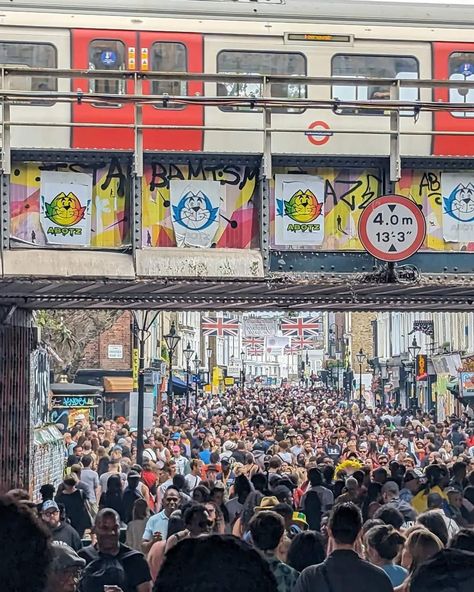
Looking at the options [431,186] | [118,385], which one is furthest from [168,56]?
[118,385]

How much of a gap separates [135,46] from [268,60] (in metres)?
1.69

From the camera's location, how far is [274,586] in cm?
384

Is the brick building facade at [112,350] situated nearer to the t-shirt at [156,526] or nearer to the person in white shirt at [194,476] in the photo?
the person in white shirt at [194,476]

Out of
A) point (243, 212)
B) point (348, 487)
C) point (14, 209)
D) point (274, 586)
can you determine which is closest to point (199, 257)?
point (243, 212)

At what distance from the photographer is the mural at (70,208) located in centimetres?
1293

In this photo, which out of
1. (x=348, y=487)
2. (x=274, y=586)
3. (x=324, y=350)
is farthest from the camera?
(x=324, y=350)

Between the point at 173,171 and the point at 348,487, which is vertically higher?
the point at 173,171

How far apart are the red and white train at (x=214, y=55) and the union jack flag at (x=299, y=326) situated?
259 ft

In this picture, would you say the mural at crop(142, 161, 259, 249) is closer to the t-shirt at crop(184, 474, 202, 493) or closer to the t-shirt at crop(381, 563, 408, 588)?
the t-shirt at crop(184, 474, 202, 493)

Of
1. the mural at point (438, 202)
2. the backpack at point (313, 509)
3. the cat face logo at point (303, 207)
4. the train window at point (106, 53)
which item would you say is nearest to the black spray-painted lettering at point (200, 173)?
the cat face logo at point (303, 207)

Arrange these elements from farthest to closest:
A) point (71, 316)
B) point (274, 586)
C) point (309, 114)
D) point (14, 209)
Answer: point (71, 316) < point (309, 114) < point (14, 209) < point (274, 586)

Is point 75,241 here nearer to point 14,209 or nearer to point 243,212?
point 14,209

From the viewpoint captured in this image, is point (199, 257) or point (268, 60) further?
point (268, 60)

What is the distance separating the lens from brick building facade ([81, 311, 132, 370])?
178 ft
